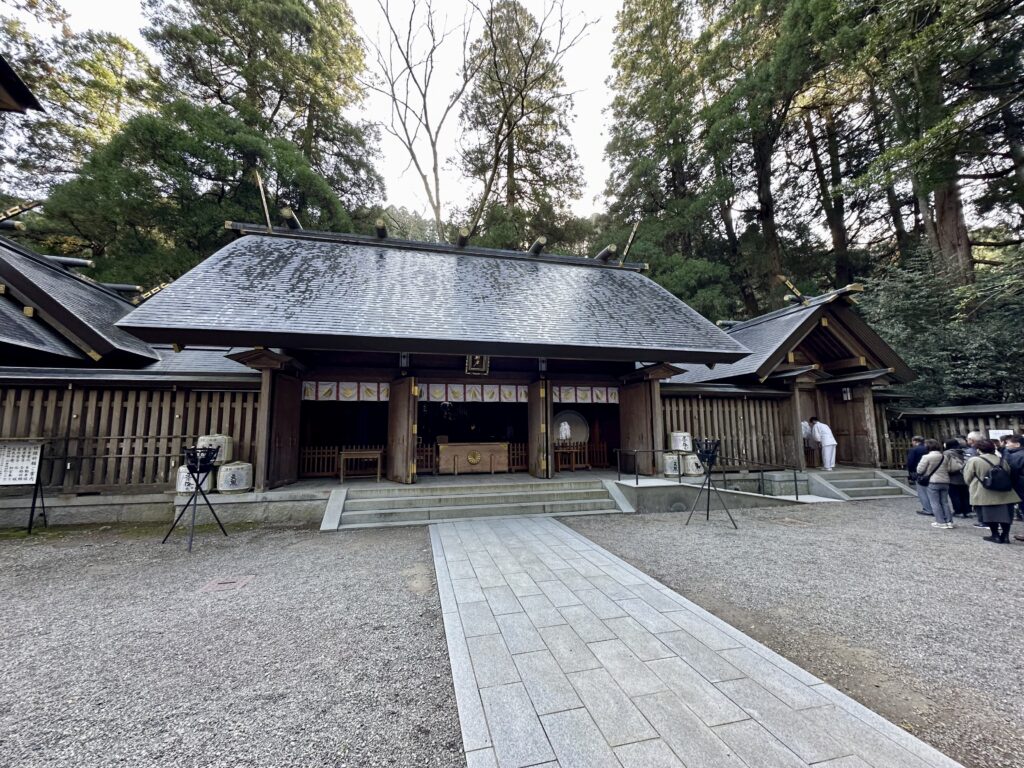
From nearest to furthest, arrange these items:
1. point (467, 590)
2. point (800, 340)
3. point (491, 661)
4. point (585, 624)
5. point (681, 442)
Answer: point (491, 661)
point (585, 624)
point (467, 590)
point (681, 442)
point (800, 340)

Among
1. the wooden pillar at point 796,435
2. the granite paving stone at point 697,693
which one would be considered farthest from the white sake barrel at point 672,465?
the granite paving stone at point 697,693

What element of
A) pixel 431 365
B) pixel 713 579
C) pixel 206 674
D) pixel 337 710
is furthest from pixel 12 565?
pixel 713 579

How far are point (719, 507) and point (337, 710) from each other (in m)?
7.33

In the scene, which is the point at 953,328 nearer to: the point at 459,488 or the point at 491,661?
the point at 459,488

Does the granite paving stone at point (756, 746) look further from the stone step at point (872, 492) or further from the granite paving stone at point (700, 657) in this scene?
the stone step at point (872, 492)

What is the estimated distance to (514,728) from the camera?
1.90 meters

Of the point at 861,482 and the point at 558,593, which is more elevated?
the point at 861,482

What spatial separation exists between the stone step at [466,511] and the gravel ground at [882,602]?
0.58m

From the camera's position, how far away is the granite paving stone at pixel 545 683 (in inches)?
81.0

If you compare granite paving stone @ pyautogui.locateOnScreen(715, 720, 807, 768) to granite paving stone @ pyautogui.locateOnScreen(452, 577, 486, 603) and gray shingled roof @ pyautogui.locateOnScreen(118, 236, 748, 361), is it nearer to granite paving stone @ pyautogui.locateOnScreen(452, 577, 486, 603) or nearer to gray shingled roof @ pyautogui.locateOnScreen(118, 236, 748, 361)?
granite paving stone @ pyautogui.locateOnScreen(452, 577, 486, 603)

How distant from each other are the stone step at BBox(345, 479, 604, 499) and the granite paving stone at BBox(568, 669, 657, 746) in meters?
5.08

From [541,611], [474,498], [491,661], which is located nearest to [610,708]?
[491,661]

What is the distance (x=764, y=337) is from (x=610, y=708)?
37.3 feet

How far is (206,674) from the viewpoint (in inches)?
97.2
